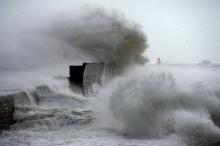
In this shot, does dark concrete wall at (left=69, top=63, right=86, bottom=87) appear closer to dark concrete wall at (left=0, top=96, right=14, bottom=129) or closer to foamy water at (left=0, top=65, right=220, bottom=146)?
foamy water at (left=0, top=65, right=220, bottom=146)

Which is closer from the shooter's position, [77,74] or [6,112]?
[6,112]

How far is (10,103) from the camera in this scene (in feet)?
25.5

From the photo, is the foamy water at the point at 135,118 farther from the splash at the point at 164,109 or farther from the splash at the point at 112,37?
the splash at the point at 112,37

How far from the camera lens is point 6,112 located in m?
7.38

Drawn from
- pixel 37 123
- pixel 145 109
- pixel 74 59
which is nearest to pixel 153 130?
pixel 145 109

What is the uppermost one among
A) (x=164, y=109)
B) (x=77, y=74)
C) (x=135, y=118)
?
(x=77, y=74)

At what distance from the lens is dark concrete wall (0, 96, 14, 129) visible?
714 centimetres

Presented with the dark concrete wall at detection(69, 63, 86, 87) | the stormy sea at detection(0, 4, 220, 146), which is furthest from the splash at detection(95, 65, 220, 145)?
the dark concrete wall at detection(69, 63, 86, 87)

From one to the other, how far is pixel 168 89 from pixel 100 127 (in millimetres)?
2757

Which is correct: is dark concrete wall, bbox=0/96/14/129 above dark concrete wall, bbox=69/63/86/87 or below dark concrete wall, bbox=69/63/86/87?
below

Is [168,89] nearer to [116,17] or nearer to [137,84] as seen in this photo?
[137,84]

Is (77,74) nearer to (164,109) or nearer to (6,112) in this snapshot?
(6,112)

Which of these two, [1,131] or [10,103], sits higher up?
[10,103]

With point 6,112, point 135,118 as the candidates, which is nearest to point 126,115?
point 135,118
